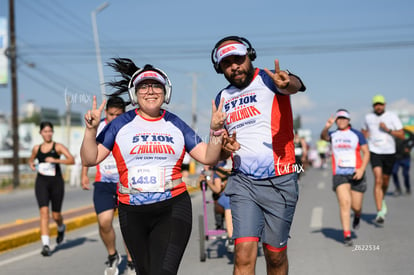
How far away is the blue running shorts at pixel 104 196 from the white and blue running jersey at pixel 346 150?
12.6 feet

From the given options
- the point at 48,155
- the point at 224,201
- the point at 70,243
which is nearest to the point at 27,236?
the point at 70,243

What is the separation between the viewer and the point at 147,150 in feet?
16.0

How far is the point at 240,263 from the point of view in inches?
201

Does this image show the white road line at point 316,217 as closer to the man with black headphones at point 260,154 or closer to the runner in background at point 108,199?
the runner in background at point 108,199

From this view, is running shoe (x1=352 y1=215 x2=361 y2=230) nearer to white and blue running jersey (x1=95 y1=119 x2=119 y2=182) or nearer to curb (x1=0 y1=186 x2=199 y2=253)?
curb (x1=0 y1=186 x2=199 y2=253)

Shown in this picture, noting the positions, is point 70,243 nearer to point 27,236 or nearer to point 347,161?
point 27,236

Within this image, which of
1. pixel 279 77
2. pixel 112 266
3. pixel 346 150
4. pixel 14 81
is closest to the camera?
pixel 279 77

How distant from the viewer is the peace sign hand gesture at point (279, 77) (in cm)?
482

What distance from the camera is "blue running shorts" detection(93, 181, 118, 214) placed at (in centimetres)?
798

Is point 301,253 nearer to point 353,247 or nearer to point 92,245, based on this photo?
point 353,247

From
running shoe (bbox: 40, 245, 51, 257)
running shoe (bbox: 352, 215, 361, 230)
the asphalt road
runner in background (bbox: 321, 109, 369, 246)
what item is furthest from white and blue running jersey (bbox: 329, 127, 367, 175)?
running shoe (bbox: 40, 245, 51, 257)

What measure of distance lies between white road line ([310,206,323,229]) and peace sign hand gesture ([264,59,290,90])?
730 cm

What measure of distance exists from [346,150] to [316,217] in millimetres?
3486

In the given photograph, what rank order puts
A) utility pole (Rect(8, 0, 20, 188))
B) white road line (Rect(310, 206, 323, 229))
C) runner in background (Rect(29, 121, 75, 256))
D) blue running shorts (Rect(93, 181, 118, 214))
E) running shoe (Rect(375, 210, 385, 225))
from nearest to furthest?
blue running shorts (Rect(93, 181, 118, 214)) → runner in background (Rect(29, 121, 75, 256)) → running shoe (Rect(375, 210, 385, 225)) → white road line (Rect(310, 206, 323, 229)) → utility pole (Rect(8, 0, 20, 188))
